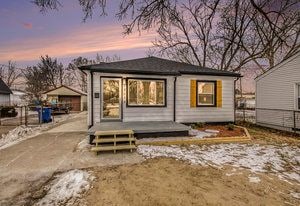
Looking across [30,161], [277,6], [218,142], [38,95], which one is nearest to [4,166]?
[30,161]

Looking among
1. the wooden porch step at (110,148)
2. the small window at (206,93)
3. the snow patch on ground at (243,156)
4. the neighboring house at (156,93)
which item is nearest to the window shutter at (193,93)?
the neighboring house at (156,93)

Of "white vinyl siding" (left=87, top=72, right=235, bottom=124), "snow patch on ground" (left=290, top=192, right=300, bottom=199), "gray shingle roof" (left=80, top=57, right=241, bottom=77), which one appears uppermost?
"gray shingle roof" (left=80, top=57, right=241, bottom=77)

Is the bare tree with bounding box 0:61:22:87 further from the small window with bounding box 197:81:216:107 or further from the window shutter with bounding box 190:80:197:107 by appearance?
the small window with bounding box 197:81:216:107

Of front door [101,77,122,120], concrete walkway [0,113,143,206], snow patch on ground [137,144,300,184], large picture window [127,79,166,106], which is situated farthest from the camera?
large picture window [127,79,166,106]

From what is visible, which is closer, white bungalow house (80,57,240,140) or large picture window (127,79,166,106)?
white bungalow house (80,57,240,140)

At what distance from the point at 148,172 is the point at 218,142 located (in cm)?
406

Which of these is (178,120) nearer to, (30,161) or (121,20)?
(121,20)

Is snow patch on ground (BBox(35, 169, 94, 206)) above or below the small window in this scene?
below

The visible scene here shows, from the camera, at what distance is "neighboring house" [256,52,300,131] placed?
444 inches

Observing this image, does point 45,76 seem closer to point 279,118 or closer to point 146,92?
point 146,92

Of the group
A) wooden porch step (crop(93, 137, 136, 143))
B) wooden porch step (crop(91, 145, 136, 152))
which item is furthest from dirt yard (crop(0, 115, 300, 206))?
wooden porch step (crop(93, 137, 136, 143))

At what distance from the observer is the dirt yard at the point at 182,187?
365 cm

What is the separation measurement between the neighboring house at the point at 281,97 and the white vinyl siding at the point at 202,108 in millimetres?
2851

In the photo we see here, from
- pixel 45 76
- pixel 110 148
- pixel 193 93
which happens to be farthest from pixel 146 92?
pixel 45 76
